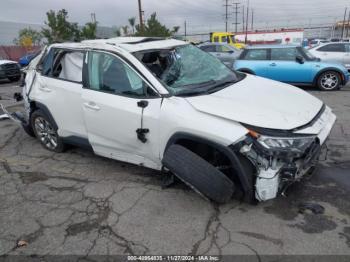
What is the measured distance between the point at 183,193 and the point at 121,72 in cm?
161

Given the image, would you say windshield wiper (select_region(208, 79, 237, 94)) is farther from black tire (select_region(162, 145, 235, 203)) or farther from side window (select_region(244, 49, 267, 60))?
side window (select_region(244, 49, 267, 60))

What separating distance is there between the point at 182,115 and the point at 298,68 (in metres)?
7.66

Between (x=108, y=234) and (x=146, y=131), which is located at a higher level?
(x=146, y=131)

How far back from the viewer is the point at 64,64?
4688mm

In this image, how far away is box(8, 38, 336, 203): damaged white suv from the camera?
294cm

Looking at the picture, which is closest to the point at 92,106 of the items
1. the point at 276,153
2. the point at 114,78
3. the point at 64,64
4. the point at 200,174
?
the point at 114,78

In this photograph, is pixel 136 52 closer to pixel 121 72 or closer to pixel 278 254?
pixel 121 72

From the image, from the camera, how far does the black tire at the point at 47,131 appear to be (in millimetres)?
4870

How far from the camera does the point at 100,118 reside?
12.7 feet

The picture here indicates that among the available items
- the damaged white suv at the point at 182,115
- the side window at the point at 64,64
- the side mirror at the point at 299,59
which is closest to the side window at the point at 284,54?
the side mirror at the point at 299,59

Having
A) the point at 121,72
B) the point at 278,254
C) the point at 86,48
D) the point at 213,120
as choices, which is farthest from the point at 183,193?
the point at 86,48

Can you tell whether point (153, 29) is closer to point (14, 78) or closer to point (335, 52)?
point (14, 78)

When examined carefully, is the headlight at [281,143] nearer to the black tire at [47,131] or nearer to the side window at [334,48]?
the black tire at [47,131]

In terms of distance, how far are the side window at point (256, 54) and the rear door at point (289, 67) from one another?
0.32 m
